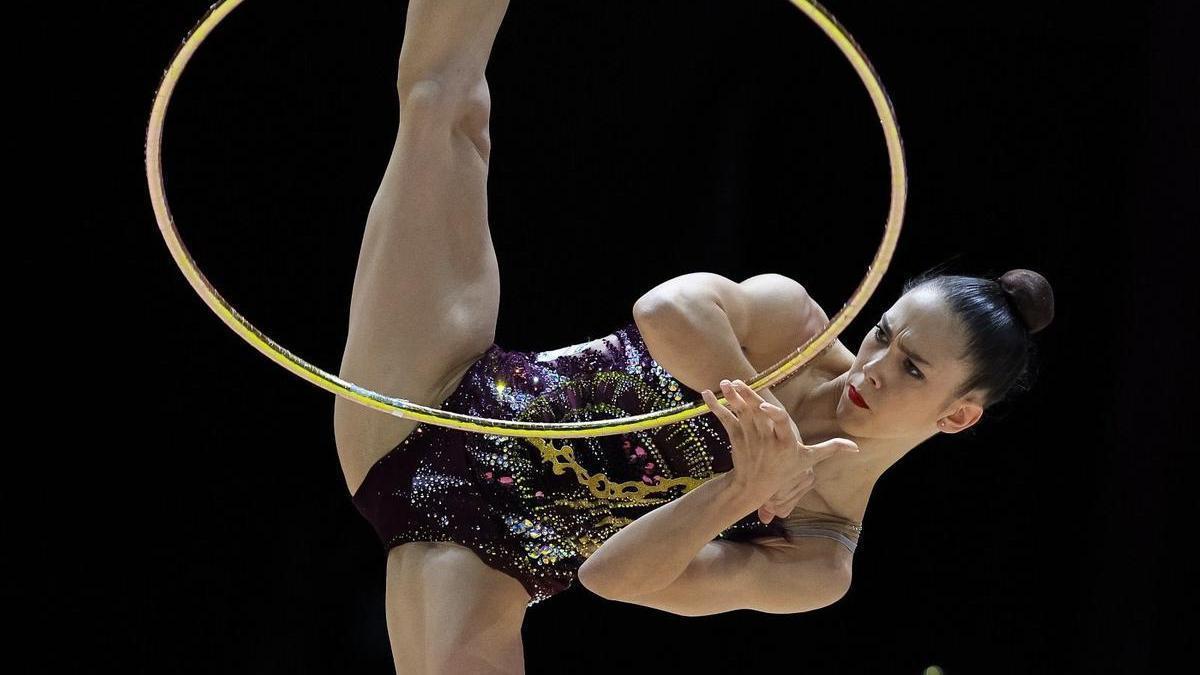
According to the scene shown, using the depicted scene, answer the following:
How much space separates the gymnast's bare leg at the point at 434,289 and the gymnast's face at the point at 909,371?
439 millimetres

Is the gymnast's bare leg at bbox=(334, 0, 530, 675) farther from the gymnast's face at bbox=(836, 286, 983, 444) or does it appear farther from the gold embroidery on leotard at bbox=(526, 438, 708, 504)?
the gymnast's face at bbox=(836, 286, 983, 444)

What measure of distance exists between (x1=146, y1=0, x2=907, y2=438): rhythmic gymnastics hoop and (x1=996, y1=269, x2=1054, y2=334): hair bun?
0.54 ft

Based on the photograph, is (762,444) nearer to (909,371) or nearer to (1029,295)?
(909,371)

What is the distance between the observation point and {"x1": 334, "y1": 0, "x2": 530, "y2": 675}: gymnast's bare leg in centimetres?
152

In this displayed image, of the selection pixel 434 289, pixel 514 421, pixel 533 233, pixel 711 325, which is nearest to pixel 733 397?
pixel 711 325

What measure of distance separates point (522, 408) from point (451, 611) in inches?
9.4

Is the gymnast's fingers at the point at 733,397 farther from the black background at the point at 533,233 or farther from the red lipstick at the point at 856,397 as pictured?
the black background at the point at 533,233

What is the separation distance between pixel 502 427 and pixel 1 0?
101 centimetres

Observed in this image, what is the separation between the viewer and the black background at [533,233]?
196 cm

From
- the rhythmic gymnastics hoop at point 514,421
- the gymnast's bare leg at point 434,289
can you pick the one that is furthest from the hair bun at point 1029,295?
the gymnast's bare leg at point 434,289

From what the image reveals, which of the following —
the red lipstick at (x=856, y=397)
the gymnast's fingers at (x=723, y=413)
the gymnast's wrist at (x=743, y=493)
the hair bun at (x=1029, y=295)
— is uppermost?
the hair bun at (x=1029, y=295)

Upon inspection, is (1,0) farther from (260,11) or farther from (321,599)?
(321,599)

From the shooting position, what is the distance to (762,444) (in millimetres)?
1269

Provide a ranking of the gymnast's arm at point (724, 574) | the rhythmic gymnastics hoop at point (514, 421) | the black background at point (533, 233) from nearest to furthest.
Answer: the rhythmic gymnastics hoop at point (514, 421), the gymnast's arm at point (724, 574), the black background at point (533, 233)
